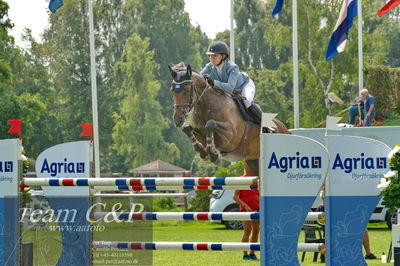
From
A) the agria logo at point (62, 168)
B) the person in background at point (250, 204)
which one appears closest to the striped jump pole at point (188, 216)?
the agria logo at point (62, 168)

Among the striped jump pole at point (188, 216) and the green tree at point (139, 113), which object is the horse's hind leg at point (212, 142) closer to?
the striped jump pole at point (188, 216)

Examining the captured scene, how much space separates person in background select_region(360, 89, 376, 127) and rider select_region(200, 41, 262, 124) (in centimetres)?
917

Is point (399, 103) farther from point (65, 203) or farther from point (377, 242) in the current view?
point (65, 203)

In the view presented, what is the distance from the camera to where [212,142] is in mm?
8445

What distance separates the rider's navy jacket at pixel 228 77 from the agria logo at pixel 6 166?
93.3 inches

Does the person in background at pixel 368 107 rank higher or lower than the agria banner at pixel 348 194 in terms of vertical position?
higher

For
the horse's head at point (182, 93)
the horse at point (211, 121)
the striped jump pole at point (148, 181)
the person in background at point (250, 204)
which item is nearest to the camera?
the striped jump pole at point (148, 181)

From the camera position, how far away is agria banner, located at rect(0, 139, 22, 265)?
7.46 metres

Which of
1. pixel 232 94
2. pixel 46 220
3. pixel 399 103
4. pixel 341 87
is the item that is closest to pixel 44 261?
pixel 46 220

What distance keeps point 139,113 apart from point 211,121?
4140cm

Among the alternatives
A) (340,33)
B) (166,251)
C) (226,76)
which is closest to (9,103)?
(340,33)

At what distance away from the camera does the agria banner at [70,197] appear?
7633 mm

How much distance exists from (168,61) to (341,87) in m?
12.9

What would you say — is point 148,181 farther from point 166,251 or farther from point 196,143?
point 166,251
